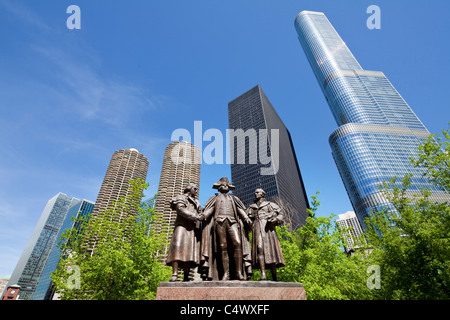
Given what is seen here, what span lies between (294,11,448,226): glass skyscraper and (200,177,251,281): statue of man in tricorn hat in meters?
78.3

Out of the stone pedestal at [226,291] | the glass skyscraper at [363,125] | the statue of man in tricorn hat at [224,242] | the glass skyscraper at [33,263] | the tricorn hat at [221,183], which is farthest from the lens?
the glass skyscraper at [33,263]

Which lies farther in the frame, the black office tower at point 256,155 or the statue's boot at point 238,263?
the black office tower at point 256,155

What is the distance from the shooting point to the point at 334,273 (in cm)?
1445

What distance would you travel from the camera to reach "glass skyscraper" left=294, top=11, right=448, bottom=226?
91188 millimetres

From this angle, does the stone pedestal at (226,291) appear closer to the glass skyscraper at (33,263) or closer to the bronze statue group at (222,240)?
the bronze statue group at (222,240)

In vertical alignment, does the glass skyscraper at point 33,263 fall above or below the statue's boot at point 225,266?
above

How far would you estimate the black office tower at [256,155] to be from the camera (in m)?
109

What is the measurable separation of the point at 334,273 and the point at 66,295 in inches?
652

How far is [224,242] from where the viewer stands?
583 cm

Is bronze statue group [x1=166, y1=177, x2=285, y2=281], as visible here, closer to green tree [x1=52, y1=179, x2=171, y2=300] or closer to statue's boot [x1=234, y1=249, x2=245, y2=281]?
statue's boot [x1=234, y1=249, x2=245, y2=281]

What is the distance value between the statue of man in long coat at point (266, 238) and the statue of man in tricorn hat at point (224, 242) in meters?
0.26

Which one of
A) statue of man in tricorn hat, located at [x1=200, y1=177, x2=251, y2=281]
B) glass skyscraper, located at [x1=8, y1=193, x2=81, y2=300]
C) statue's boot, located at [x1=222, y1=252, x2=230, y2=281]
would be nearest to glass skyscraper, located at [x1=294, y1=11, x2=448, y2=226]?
Answer: statue of man in tricorn hat, located at [x1=200, y1=177, x2=251, y2=281]
